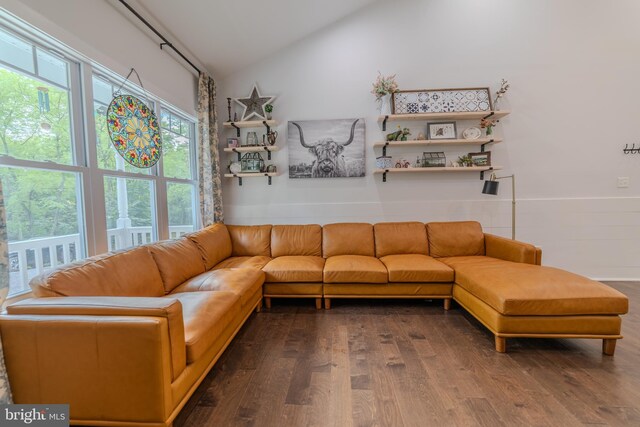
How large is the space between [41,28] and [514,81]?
440 centimetres

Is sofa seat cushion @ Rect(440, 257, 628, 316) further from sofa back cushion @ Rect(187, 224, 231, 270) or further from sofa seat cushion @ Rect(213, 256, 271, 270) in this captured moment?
sofa back cushion @ Rect(187, 224, 231, 270)

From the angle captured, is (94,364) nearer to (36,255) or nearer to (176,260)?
(176,260)

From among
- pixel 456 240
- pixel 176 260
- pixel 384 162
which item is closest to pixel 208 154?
pixel 176 260

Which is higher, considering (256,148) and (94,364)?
(256,148)

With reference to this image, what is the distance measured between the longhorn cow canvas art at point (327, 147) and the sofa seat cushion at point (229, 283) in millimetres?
1617

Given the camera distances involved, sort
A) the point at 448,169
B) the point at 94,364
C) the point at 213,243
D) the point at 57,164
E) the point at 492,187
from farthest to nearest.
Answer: the point at 448,169
the point at 492,187
the point at 213,243
the point at 57,164
the point at 94,364

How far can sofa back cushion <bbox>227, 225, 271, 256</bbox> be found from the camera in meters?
3.22

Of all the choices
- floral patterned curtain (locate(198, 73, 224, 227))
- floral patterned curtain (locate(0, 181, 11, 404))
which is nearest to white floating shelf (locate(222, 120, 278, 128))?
floral patterned curtain (locate(198, 73, 224, 227))

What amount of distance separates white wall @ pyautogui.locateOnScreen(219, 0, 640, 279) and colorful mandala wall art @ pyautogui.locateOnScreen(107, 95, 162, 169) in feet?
4.78

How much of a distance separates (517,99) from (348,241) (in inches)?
108

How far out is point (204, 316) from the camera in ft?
Result: 5.13

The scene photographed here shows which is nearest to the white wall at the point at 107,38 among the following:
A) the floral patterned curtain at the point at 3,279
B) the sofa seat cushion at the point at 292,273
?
the floral patterned curtain at the point at 3,279

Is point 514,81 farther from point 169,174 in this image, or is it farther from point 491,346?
point 169,174

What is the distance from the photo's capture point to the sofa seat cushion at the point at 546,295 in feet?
5.96
